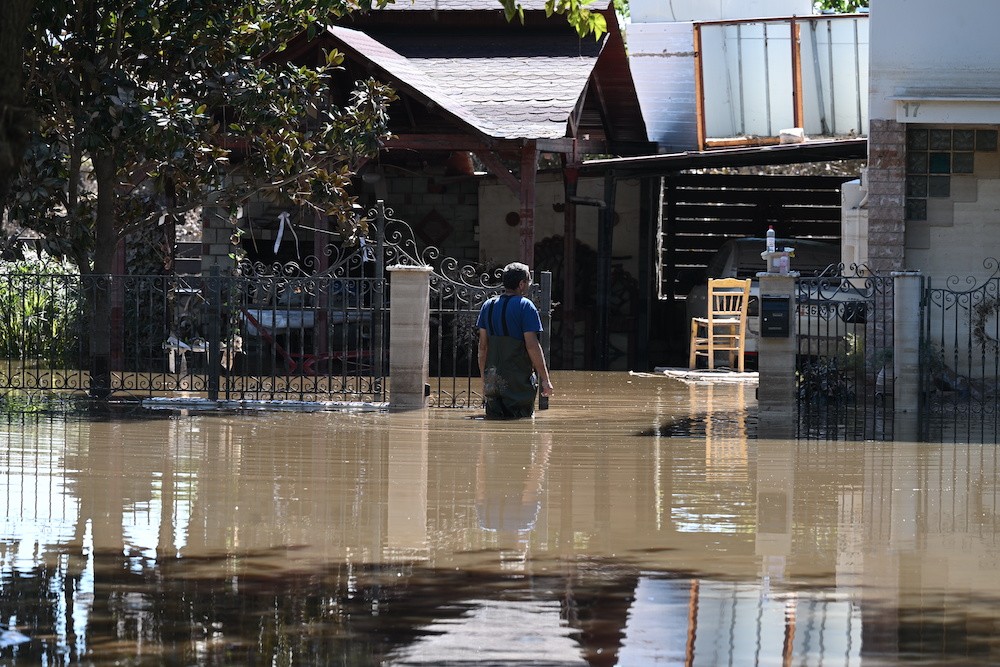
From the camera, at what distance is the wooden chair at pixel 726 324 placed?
19141 mm

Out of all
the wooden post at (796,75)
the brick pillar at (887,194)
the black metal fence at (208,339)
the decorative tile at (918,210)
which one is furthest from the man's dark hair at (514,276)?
the wooden post at (796,75)

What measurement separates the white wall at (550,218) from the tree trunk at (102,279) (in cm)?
867

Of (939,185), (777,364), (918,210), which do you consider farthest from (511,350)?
(939,185)

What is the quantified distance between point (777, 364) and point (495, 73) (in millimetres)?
8827

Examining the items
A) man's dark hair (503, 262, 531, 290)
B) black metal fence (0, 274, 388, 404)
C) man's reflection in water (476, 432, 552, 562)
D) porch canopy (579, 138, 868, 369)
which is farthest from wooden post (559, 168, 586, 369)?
man's reflection in water (476, 432, 552, 562)

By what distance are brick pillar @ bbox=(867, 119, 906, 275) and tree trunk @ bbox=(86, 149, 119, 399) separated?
8553 mm

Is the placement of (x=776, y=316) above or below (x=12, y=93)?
below

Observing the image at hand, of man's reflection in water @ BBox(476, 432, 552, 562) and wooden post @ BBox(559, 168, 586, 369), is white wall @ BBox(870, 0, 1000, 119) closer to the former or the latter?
wooden post @ BBox(559, 168, 586, 369)

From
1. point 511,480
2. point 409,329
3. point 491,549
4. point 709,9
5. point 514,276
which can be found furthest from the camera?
point 709,9

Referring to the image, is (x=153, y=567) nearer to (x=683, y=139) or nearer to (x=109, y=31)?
(x=109, y=31)

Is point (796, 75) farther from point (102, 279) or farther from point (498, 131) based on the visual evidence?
point (102, 279)

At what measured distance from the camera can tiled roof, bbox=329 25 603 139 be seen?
1870cm

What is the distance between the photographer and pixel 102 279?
15.4m

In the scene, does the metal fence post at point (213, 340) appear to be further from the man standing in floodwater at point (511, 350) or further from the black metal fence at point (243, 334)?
the man standing in floodwater at point (511, 350)
